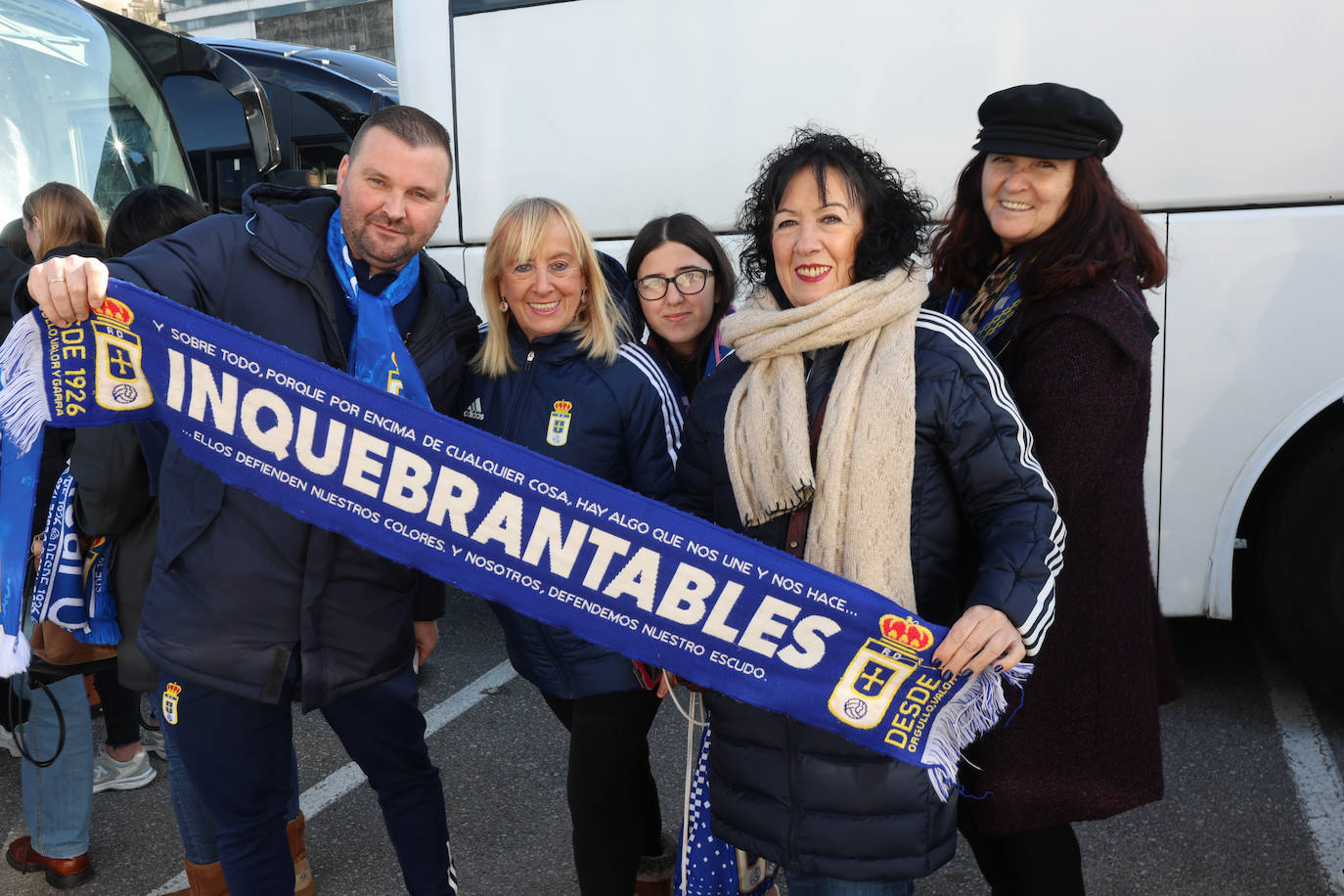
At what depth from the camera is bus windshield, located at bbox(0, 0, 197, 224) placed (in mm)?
4863

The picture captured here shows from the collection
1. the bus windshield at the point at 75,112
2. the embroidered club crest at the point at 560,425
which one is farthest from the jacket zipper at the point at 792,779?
the bus windshield at the point at 75,112

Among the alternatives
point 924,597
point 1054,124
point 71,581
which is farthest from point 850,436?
point 71,581

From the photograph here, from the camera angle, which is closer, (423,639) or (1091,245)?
(1091,245)

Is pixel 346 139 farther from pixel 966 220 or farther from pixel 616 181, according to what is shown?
pixel 966 220

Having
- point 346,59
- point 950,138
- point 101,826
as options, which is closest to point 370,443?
point 101,826

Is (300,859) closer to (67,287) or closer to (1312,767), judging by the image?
(67,287)

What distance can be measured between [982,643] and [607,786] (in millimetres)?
1142

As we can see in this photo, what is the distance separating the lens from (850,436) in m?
1.73

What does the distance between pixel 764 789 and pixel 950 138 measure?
2714 mm

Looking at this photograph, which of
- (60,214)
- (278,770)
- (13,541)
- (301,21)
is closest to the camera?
(13,541)

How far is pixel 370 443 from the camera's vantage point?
1.98m

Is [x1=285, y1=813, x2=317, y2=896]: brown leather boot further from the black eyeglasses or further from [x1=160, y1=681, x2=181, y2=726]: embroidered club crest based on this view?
the black eyeglasses

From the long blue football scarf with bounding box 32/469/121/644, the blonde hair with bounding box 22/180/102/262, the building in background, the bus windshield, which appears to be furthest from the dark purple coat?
the building in background

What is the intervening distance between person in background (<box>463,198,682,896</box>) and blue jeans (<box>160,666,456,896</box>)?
0.34 metres
